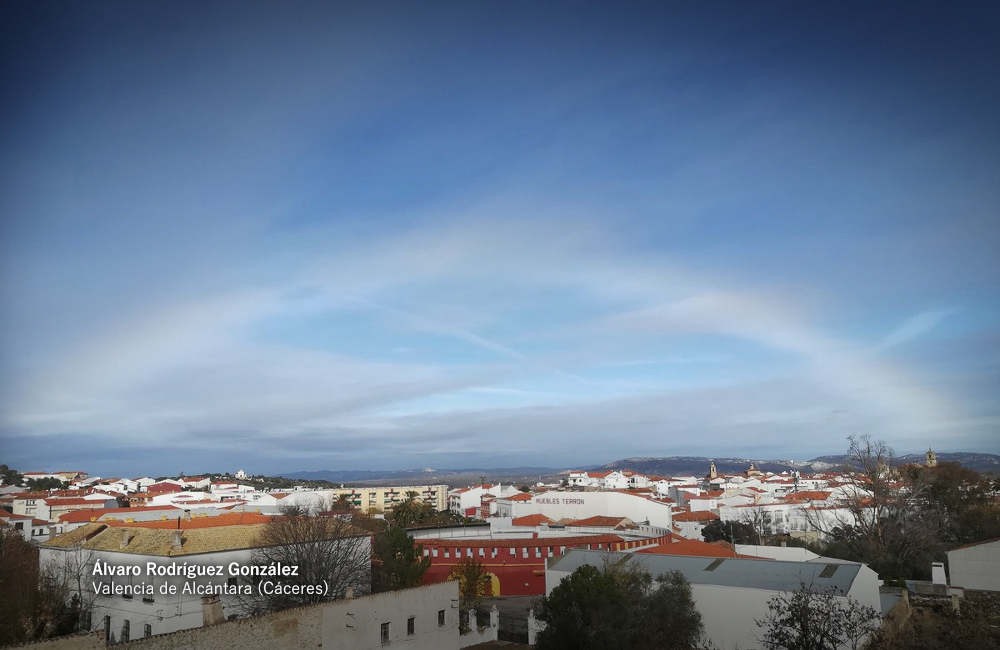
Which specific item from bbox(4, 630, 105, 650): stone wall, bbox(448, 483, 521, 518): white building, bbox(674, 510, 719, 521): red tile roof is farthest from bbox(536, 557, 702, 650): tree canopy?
bbox(448, 483, 521, 518): white building

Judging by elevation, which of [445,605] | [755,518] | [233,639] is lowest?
Result: [755,518]

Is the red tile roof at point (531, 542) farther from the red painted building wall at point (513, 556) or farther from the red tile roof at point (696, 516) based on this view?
the red tile roof at point (696, 516)

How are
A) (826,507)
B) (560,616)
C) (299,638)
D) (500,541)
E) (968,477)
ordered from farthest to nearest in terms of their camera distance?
(826,507)
(968,477)
(500,541)
(560,616)
(299,638)

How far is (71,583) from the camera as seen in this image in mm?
27969

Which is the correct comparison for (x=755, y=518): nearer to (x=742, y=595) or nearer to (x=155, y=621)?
(x=742, y=595)

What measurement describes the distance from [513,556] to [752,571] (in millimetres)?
17355

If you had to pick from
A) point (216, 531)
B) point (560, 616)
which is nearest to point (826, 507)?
point (560, 616)

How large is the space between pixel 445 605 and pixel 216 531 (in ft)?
36.0

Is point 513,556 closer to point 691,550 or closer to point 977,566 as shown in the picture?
point 691,550

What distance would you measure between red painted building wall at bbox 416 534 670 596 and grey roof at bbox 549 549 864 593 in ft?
34.0

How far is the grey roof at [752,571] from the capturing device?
24.7m

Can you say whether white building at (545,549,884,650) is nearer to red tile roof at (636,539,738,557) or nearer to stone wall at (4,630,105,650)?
red tile roof at (636,539,738,557)

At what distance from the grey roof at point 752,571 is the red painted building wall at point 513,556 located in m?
10.4

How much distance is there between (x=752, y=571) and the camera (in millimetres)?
26734
